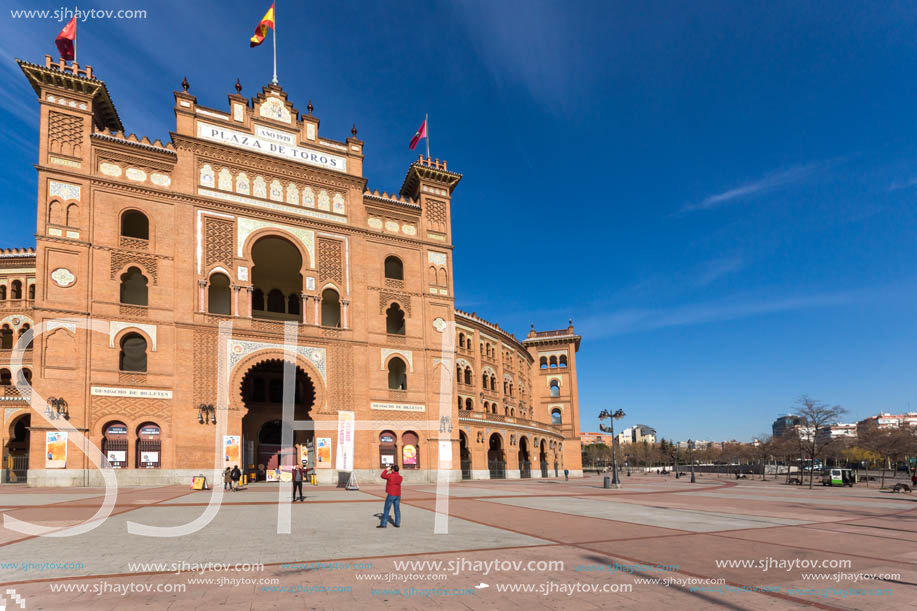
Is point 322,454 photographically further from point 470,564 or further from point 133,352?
point 470,564

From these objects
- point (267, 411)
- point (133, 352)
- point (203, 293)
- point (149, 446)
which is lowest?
point (149, 446)

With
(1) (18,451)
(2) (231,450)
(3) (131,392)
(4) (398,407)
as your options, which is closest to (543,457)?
(4) (398,407)

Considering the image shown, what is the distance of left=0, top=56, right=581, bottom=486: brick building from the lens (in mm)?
29672

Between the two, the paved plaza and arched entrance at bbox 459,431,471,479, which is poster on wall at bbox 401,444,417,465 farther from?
the paved plaza

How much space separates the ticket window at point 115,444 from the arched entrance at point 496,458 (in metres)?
27.8

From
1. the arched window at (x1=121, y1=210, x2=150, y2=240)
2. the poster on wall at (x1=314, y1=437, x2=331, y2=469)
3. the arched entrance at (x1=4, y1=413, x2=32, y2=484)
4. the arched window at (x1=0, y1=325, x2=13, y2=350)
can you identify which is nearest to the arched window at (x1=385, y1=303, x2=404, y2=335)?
the poster on wall at (x1=314, y1=437, x2=331, y2=469)

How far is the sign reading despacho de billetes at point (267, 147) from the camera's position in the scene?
3547cm

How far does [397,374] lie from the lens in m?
42.4

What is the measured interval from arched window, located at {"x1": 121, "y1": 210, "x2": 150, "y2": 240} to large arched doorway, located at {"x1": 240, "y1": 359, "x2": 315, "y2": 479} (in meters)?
11.1

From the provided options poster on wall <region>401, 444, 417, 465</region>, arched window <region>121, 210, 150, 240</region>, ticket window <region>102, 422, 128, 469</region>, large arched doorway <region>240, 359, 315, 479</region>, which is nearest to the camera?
ticket window <region>102, 422, 128, 469</region>

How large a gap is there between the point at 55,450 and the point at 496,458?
115 feet

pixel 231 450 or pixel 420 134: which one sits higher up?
pixel 420 134

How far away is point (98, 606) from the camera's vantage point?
6305 mm

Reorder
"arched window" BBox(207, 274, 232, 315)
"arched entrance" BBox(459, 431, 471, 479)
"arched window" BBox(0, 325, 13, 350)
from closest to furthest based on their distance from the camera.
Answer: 1. "arched window" BBox(207, 274, 232, 315)
2. "arched window" BBox(0, 325, 13, 350)
3. "arched entrance" BBox(459, 431, 471, 479)
